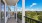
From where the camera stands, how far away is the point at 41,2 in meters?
3.92

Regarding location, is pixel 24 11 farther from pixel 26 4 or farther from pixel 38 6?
pixel 38 6

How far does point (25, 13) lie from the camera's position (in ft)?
15.0

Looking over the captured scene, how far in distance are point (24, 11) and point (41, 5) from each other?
1.04 m

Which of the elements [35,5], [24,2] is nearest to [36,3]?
[35,5]

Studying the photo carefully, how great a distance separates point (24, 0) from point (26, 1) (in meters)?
0.21

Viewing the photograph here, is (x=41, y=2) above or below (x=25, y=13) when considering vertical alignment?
above

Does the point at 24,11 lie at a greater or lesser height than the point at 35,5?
lesser

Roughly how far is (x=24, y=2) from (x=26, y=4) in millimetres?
276

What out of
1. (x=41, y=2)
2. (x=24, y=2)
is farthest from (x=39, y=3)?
(x=24, y=2)

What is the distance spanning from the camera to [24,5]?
181 inches

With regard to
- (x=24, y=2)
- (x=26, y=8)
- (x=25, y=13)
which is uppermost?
(x=24, y=2)

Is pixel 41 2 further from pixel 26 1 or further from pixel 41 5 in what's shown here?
pixel 26 1

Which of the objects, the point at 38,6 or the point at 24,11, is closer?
the point at 38,6

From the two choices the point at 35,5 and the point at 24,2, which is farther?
the point at 24,2
